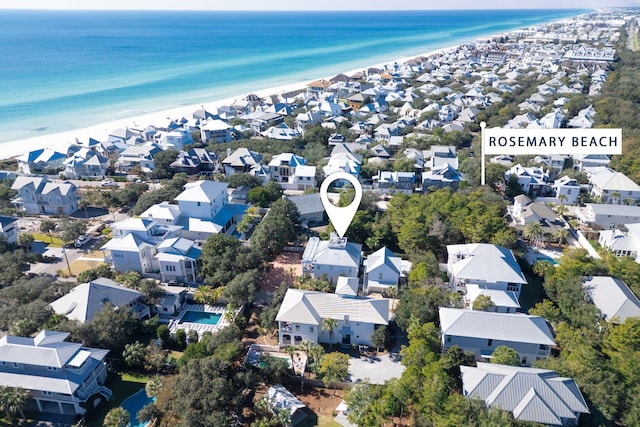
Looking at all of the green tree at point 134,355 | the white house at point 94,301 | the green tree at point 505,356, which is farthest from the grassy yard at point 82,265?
the green tree at point 505,356

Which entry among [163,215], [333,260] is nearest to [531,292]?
[333,260]

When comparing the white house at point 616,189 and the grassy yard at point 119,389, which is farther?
the white house at point 616,189

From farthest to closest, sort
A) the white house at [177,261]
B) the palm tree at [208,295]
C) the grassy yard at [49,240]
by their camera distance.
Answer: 1. the grassy yard at [49,240]
2. the white house at [177,261]
3. the palm tree at [208,295]

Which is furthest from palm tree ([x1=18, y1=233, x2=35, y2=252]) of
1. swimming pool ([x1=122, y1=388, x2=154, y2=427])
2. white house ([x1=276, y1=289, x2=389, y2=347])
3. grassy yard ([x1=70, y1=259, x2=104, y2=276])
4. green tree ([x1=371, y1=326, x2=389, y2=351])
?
green tree ([x1=371, y1=326, x2=389, y2=351])

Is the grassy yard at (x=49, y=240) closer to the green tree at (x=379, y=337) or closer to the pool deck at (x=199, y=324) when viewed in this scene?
the pool deck at (x=199, y=324)

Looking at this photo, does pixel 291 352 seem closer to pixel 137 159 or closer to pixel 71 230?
pixel 71 230

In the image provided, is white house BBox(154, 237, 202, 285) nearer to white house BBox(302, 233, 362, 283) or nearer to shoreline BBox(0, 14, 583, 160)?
white house BBox(302, 233, 362, 283)

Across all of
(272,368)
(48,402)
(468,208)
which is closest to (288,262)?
(272,368)
